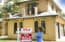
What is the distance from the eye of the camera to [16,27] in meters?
5.13

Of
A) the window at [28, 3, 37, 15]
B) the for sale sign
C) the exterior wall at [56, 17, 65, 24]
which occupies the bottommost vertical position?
the for sale sign

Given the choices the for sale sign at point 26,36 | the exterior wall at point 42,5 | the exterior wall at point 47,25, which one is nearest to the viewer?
the for sale sign at point 26,36

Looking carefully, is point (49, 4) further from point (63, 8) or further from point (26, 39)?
point (26, 39)

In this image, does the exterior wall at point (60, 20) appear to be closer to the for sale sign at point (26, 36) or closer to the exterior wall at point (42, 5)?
the exterior wall at point (42, 5)

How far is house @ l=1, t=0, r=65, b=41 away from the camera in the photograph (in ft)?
16.1

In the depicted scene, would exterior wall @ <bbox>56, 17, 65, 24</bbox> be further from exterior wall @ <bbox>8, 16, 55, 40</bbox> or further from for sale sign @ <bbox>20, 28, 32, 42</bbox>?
for sale sign @ <bbox>20, 28, 32, 42</bbox>

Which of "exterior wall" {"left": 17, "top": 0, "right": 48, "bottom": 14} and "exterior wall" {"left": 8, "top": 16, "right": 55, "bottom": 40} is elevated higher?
"exterior wall" {"left": 17, "top": 0, "right": 48, "bottom": 14}

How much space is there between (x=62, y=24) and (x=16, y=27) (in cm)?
78

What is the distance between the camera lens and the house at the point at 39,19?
193 inches

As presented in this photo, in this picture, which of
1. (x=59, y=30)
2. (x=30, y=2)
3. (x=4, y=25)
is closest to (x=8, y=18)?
(x=4, y=25)

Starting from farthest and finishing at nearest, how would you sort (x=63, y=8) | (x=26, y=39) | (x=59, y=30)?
1. (x=59, y=30)
2. (x=63, y=8)
3. (x=26, y=39)

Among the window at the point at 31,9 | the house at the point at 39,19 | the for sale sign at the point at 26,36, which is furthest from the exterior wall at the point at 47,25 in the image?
the for sale sign at the point at 26,36

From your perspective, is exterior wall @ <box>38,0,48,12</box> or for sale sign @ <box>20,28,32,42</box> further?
exterior wall @ <box>38,0,48,12</box>

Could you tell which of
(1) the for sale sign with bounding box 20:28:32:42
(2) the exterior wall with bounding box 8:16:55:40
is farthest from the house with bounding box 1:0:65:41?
(1) the for sale sign with bounding box 20:28:32:42
